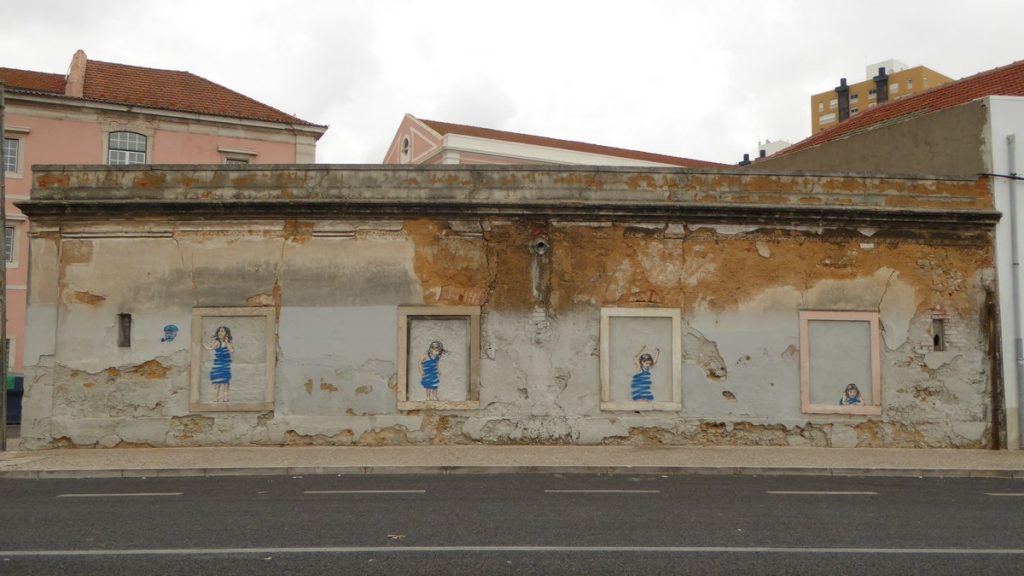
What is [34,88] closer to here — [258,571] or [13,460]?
[13,460]

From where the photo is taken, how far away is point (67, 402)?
1473 cm

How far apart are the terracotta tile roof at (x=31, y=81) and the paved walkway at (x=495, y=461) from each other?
2079 cm

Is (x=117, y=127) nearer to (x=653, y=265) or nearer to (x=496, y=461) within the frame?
(x=653, y=265)

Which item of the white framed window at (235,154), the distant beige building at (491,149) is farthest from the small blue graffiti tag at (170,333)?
the distant beige building at (491,149)

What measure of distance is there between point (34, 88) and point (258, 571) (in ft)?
99.0

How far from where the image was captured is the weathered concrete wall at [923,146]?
52.2 feet

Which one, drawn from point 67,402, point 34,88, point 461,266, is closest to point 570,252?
point 461,266

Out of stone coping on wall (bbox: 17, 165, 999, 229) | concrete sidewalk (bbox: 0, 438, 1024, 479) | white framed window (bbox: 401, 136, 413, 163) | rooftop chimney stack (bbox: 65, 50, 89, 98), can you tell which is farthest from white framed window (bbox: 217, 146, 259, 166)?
concrete sidewalk (bbox: 0, 438, 1024, 479)

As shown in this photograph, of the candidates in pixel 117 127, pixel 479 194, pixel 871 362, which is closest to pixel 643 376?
pixel 871 362

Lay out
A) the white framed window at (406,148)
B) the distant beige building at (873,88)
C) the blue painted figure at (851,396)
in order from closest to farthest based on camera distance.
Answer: the blue painted figure at (851,396) → the white framed window at (406,148) → the distant beige building at (873,88)

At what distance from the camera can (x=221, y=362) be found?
1491cm

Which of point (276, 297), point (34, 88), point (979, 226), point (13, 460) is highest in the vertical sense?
point (34, 88)

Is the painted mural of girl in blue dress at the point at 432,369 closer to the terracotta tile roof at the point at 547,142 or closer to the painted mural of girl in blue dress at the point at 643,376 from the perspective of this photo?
the painted mural of girl in blue dress at the point at 643,376

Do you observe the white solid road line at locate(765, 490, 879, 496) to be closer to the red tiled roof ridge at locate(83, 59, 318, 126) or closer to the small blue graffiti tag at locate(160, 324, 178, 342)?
the small blue graffiti tag at locate(160, 324, 178, 342)
